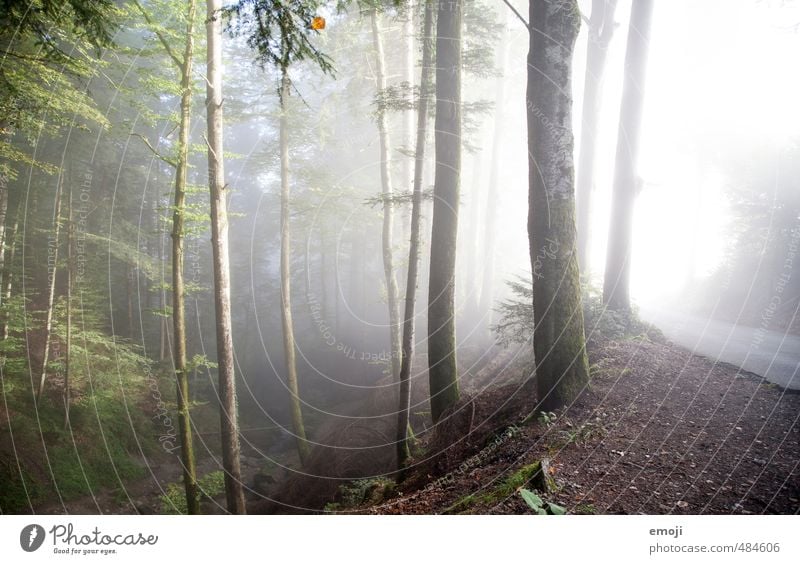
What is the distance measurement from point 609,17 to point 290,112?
10.5 meters

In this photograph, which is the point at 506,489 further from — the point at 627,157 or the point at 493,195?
the point at 493,195

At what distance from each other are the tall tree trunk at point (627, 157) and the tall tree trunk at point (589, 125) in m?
Answer: 1.62

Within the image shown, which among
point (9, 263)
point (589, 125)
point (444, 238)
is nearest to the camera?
point (444, 238)

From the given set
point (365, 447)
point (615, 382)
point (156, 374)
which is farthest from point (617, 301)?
point (156, 374)

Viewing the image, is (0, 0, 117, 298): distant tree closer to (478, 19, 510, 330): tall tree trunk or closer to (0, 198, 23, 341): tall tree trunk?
(0, 198, 23, 341): tall tree trunk

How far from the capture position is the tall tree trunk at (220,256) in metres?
7.54

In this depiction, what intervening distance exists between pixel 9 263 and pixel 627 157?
17.5m

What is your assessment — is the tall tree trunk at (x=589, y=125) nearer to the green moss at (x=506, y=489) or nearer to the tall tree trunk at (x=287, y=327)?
the green moss at (x=506, y=489)

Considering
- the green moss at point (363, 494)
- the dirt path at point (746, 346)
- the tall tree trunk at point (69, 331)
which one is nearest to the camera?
the dirt path at point (746, 346)

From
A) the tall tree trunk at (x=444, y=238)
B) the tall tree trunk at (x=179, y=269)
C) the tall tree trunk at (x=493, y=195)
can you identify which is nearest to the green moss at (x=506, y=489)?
the tall tree trunk at (x=444, y=238)

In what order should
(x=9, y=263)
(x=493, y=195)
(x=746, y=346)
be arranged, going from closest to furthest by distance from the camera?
(x=746, y=346) → (x=9, y=263) → (x=493, y=195)

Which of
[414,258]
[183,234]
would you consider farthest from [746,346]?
[183,234]

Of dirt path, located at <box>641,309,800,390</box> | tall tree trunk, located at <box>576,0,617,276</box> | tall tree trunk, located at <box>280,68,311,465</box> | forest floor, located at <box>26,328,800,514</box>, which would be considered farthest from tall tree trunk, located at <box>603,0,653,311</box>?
tall tree trunk, located at <box>280,68,311,465</box>

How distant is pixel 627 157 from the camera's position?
983cm
